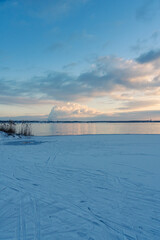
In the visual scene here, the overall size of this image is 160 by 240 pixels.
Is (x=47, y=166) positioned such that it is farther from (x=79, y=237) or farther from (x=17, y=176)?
(x=79, y=237)

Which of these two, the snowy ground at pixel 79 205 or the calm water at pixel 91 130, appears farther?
→ the calm water at pixel 91 130

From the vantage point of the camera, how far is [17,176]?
18.6ft

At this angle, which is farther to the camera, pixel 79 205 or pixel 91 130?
pixel 91 130

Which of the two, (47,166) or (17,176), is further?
(47,166)

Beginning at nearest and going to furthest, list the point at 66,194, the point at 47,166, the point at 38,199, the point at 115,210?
the point at 115,210 < the point at 38,199 < the point at 66,194 < the point at 47,166

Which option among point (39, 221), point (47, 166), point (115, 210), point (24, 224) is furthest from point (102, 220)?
point (47, 166)

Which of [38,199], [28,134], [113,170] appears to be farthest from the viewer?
[28,134]

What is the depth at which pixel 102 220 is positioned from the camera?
3066 millimetres

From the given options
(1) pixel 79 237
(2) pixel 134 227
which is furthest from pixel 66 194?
(2) pixel 134 227

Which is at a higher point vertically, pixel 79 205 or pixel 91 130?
pixel 79 205

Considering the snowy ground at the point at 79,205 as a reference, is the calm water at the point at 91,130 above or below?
below

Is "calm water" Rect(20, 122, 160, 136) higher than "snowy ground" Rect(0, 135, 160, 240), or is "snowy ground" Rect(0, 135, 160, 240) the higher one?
"snowy ground" Rect(0, 135, 160, 240)

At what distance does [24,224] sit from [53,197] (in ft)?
3.69

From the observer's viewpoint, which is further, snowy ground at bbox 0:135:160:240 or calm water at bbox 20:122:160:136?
calm water at bbox 20:122:160:136
